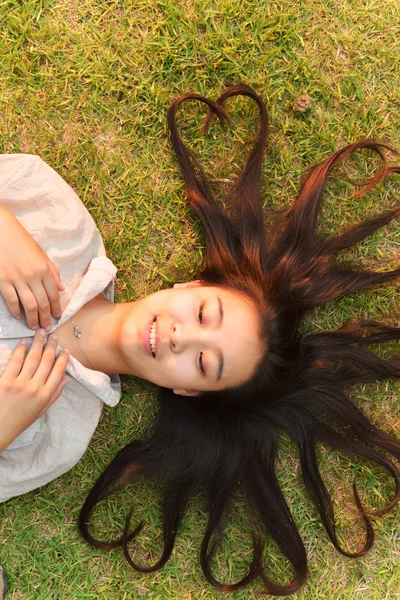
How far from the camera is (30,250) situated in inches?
95.0

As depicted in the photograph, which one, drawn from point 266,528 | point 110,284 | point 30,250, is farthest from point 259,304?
point 266,528

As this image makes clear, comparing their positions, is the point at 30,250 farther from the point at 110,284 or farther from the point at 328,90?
the point at 328,90

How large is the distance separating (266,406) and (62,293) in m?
1.13

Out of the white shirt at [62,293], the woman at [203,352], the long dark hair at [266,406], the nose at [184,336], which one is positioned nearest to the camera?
the nose at [184,336]

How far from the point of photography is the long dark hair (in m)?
2.80

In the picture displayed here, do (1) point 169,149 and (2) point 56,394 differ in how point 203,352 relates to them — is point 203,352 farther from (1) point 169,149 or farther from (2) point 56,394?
(1) point 169,149

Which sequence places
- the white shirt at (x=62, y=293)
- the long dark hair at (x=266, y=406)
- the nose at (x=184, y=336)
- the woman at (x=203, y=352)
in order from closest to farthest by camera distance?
the nose at (x=184, y=336) < the woman at (x=203, y=352) < the white shirt at (x=62, y=293) < the long dark hair at (x=266, y=406)

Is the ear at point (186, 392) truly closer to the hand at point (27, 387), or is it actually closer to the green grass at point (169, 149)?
the green grass at point (169, 149)

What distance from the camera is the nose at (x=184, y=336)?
2.33 m

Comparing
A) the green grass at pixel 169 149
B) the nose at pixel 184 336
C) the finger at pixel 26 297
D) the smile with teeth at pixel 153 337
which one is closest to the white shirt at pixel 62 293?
the finger at pixel 26 297

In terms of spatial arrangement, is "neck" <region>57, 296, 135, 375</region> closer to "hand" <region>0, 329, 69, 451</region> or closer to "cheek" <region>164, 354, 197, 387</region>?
"hand" <region>0, 329, 69, 451</region>

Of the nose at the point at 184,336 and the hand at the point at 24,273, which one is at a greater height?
the hand at the point at 24,273

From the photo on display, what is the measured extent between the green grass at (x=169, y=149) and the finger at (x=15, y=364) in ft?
2.10

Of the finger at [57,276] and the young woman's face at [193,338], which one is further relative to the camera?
the finger at [57,276]
